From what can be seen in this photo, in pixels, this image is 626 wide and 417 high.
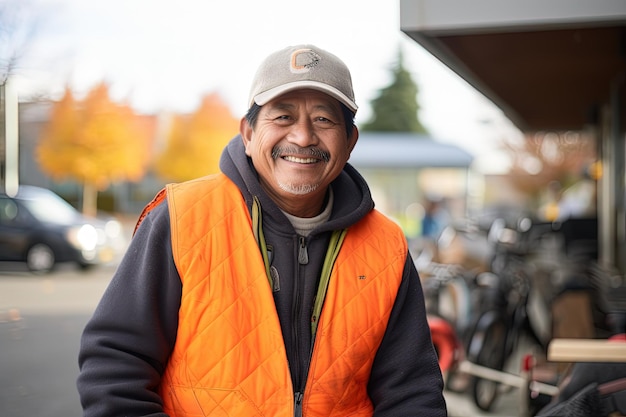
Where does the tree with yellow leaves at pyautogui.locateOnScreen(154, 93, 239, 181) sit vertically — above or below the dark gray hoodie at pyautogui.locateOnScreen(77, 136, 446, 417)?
above

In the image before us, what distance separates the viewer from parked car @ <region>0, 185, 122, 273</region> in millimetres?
3845

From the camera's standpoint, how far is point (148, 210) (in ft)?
6.97

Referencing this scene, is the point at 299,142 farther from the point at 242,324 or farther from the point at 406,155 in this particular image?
the point at 406,155

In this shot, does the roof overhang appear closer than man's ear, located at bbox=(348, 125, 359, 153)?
No

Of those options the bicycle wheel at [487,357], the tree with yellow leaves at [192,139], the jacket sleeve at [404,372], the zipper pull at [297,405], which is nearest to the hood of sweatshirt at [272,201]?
the jacket sleeve at [404,372]

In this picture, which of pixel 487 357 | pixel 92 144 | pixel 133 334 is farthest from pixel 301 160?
pixel 487 357

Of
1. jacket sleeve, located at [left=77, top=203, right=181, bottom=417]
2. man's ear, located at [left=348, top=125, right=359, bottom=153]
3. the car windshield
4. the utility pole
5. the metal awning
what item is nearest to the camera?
jacket sleeve, located at [left=77, top=203, right=181, bottom=417]

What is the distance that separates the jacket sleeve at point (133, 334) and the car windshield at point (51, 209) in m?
2.43

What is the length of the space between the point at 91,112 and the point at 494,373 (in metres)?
3.52

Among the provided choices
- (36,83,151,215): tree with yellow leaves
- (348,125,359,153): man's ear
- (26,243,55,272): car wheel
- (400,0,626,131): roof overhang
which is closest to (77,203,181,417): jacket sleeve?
(348,125,359,153): man's ear

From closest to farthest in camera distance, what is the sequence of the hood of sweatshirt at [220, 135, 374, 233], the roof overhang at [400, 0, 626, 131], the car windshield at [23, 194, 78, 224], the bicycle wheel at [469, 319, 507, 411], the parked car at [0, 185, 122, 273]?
1. the hood of sweatshirt at [220, 135, 374, 233]
2. the roof overhang at [400, 0, 626, 131]
3. the parked car at [0, 185, 122, 273]
4. the car windshield at [23, 194, 78, 224]
5. the bicycle wheel at [469, 319, 507, 411]

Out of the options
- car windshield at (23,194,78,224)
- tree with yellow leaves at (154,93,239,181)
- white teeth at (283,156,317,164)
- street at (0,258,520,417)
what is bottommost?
street at (0,258,520,417)

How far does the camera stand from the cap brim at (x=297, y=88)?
2.04m

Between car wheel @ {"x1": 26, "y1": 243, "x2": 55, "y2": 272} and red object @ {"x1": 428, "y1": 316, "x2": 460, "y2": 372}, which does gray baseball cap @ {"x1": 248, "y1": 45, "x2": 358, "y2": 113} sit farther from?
red object @ {"x1": 428, "y1": 316, "x2": 460, "y2": 372}
